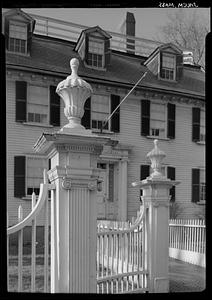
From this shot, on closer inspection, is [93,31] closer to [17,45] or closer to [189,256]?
[17,45]

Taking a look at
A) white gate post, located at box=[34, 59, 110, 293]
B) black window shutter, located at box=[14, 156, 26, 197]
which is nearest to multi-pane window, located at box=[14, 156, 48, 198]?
black window shutter, located at box=[14, 156, 26, 197]

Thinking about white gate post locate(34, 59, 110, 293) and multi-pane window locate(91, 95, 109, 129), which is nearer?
white gate post locate(34, 59, 110, 293)

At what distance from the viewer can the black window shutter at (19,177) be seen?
162cm

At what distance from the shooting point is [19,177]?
1798mm

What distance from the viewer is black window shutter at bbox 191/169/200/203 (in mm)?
1820

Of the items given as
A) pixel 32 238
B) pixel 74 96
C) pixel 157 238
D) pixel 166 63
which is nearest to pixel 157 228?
pixel 157 238

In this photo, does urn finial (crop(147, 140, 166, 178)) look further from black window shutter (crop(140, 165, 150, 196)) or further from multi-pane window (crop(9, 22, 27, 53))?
multi-pane window (crop(9, 22, 27, 53))

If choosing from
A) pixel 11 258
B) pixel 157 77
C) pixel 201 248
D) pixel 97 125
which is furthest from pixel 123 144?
pixel 201 248

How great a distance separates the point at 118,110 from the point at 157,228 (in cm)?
80

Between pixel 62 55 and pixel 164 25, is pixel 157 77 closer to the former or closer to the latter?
pixel 164 25

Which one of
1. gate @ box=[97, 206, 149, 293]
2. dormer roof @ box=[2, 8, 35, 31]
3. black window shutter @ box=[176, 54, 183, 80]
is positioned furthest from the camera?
black window shutter @ box=[176, 54, 183, 80]

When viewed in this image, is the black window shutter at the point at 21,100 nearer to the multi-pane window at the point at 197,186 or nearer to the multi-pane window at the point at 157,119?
the multi-pane window at the point at 157,119

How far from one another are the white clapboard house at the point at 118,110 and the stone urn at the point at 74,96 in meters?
0.57

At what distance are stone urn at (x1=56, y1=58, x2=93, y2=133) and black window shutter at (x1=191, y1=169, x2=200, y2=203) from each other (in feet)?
3.05
